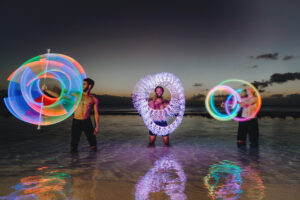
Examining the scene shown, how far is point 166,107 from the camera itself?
25.9ft

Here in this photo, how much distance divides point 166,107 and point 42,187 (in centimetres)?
467

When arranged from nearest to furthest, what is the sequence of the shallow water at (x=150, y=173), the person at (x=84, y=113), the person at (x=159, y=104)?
the shallow water at (x=150, y=173) < the person at (x=84, y=113) < the person at (x=159, y=104)

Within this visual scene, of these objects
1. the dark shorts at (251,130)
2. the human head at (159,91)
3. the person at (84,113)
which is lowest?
the dark shorts at (251,130)

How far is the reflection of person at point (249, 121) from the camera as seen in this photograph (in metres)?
8.02

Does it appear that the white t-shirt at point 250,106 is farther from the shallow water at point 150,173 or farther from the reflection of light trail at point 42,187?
the reflection of light trail at point 42,187

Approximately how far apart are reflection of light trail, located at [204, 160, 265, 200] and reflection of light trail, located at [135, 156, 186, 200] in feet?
1.60

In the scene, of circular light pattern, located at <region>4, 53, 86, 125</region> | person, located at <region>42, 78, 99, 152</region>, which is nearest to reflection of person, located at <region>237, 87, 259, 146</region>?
person, located at <region>42, 78, 99, 152</region>

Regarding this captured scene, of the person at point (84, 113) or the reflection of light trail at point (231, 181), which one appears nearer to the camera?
the reflection of light trail at point (231, 181)

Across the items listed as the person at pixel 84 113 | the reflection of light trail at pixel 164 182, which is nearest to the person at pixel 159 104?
the person at pixel 84 113

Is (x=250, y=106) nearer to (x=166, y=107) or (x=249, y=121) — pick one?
(x=249, y=121)

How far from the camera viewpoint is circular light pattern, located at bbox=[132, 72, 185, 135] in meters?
7.87

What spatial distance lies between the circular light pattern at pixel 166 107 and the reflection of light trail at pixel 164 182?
2.23m

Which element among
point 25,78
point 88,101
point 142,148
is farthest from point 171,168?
point 25,78

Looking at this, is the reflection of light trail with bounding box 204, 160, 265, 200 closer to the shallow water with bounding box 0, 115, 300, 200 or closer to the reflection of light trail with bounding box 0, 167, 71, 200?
the shallow water with bounding box 0, 115, 300, 200
